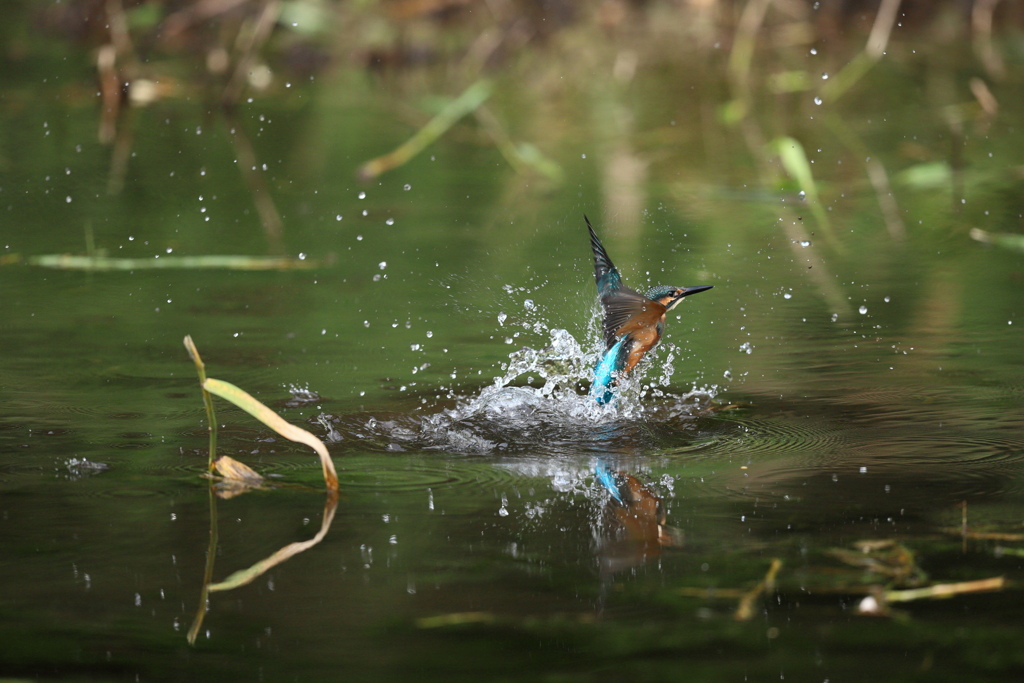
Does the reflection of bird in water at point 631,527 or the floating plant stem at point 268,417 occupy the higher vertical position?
the floating plant stem at point 268,417

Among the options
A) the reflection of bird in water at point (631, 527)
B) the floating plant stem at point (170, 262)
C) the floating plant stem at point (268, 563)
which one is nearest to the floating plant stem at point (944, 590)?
the reflection of bird in water at point (631, 527)

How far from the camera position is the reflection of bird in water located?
270 cm

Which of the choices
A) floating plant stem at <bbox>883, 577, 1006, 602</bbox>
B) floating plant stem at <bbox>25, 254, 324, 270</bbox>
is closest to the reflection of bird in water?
floating plant stem at <bbox>883, 577, 1006, 602</bbox>

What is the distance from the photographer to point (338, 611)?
2447mm

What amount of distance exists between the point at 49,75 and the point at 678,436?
25.6ft

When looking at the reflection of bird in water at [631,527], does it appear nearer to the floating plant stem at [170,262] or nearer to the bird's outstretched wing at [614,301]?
the bird's outstretched wing at [614,301]

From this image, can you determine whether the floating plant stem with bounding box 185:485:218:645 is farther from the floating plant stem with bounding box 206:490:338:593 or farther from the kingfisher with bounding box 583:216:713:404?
the kingfisher with bounding box 583:216:713:404

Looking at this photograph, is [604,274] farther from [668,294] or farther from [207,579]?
[207,579]

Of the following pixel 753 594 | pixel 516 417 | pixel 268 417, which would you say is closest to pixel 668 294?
pixel 516 417

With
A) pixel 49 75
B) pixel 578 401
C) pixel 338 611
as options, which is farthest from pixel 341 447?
pixel 49 75

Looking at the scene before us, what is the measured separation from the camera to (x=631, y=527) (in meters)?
2.88

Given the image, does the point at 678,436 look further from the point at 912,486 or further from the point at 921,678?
the point at 921,678

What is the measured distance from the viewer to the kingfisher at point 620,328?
376cm

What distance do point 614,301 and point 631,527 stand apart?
953mm
